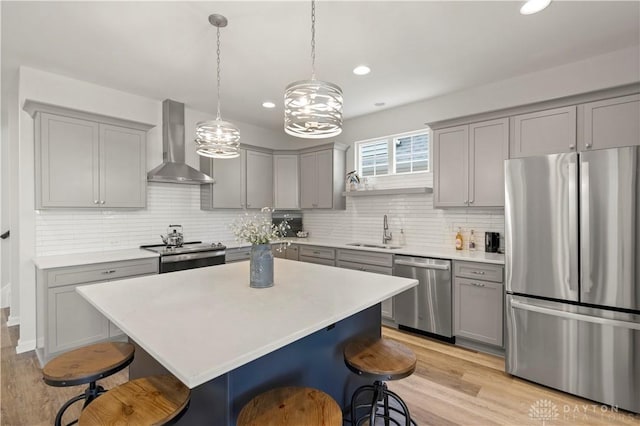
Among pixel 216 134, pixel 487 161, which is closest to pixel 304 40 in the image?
pixel 216 134

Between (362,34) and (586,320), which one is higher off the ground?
(362,34)

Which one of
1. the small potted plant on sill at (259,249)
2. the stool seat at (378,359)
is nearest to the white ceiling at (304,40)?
the small potted plant on sill at (259,249)

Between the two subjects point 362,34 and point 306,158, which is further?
point 306,158

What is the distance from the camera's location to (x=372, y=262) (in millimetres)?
3928

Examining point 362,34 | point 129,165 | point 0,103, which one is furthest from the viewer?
point 0,103

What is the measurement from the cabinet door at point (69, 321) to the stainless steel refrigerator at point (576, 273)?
385cm

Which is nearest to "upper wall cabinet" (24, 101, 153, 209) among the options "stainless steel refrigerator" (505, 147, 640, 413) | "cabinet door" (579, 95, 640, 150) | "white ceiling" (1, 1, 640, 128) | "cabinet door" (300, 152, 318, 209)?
"white ceiling" (1, 1, 640, 128)

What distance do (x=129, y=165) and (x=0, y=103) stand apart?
90.8 inches

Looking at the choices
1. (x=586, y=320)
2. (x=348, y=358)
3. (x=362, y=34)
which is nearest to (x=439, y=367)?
(x=586, y=320)

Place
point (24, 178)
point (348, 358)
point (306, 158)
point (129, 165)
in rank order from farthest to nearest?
point (306, 158)
point (129, 165)
point (24, 178)
point (348, 358)

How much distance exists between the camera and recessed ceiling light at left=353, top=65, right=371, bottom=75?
3162 millimetres

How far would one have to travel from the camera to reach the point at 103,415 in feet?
3.90

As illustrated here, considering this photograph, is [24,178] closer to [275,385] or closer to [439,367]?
[275,385]

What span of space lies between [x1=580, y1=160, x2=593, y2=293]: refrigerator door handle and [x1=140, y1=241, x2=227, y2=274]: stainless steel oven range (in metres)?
3.70
